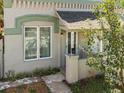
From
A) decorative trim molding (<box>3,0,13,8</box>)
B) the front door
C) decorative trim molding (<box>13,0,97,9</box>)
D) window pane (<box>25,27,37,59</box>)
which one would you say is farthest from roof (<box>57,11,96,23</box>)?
decorative trim molding (<box>3,0,13,8</box>)

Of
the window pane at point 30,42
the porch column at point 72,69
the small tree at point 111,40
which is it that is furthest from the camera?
the window pane at point 30,42

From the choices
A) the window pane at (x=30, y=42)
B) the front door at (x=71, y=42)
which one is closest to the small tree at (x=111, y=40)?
the window pane at (x=30, y=42)

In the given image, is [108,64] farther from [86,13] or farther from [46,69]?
[86,13]

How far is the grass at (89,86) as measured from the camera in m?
13.5

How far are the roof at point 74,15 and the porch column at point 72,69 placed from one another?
9.23 feet

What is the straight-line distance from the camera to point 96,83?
47.5 feet

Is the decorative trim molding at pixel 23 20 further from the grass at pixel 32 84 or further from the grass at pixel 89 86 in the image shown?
the grass at pixel 89 86

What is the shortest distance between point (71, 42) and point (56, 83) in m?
4.52

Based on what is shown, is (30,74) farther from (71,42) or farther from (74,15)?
(74,15)

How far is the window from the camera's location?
53.8ft

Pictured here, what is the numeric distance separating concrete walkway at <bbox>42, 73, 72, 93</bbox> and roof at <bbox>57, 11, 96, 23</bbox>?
155 inches

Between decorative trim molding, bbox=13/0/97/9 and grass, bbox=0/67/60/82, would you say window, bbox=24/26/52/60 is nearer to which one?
grass, bbox=0/67/60/82

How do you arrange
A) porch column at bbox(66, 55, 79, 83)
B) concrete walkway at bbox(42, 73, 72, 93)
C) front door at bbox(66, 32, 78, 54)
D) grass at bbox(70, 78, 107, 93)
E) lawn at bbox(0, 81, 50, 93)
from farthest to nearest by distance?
1. front door at bbox(66, 32, 78, 54)
2. porch column at bbox(66, 55, 79, 83)
3. concrete walkway at bbox(42, 73, 72, 93)
4. grass at bbox(70, 78, 107, 93)
5. lawn at bbox(0, 81, 50, 93)

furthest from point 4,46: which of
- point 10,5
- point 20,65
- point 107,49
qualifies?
point 107,49
